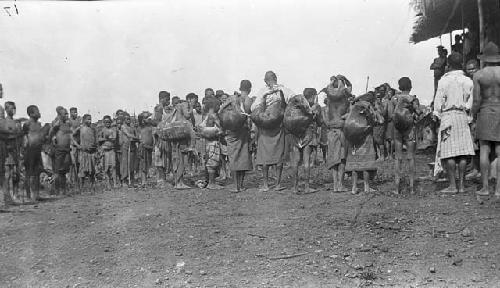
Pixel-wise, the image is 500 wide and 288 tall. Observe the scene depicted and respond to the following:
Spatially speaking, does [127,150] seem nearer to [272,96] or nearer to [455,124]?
[272,96]

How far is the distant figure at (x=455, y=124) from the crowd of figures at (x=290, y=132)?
0.01 m

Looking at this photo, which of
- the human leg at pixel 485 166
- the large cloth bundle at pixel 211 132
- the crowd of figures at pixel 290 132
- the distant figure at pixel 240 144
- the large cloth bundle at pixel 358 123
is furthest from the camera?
the large cloth bundle at pixel 211 132

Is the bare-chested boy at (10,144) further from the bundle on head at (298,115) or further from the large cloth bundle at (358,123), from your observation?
the large cloth bundle at (358,123)

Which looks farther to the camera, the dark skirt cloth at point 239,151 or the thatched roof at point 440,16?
the thatched roof at point 440,16

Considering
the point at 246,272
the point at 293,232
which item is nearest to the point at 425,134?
the point at 293,232

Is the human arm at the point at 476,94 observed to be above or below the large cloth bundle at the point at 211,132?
above

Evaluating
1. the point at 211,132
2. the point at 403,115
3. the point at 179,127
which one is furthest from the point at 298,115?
the point at 179,127

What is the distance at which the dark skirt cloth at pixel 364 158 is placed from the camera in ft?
25.3

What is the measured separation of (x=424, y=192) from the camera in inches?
295

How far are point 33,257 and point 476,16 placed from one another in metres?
10.7

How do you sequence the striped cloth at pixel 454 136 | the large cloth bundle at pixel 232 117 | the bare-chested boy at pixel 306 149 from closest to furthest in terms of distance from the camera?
the striped cloth at pixel 454 136 → the bare-chested boy at pixel 306 149 → the large cloth bundle at pixel 232 117

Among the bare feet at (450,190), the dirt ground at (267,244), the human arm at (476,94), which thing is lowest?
the dirt ground at (267,244)

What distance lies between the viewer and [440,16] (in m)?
11.3

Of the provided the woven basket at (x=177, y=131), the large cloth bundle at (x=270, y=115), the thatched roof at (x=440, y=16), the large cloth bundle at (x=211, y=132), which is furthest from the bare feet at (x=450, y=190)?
the woven basket at (x=177, y=131)
